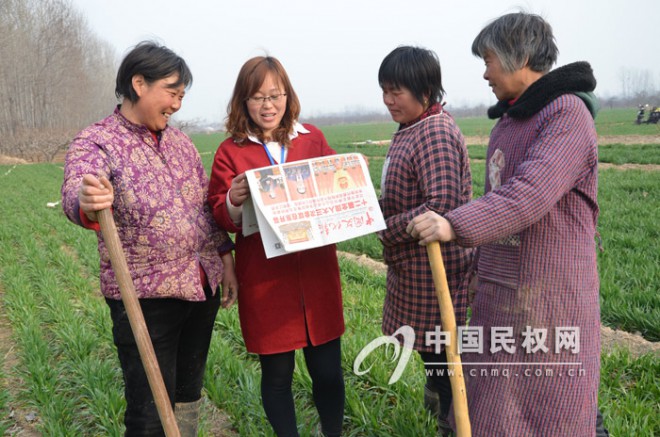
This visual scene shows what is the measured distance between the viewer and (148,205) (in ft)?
5.73

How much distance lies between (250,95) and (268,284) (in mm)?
733

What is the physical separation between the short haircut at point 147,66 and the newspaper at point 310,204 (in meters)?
0.50

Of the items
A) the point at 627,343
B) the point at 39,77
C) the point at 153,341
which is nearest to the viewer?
the point at 153,341

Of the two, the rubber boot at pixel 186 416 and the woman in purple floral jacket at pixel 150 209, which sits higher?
the woman in purple floral jacket at pixel 150 209

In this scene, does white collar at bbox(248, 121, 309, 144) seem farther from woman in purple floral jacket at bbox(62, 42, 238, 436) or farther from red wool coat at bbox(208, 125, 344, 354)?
woman in purple floral jacket at bbox(62, 42, 238, 436)

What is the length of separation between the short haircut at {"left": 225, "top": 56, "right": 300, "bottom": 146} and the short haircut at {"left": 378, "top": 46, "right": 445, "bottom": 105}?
1.26 feet

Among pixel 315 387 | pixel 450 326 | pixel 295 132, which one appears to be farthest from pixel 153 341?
pixel 450 326

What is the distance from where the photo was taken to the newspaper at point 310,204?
166 cm

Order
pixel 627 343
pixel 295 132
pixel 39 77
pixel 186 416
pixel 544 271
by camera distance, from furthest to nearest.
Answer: pixel 39 77, pixel 627 343, pixel 186 416, pixel 295 132, pixel 544 271

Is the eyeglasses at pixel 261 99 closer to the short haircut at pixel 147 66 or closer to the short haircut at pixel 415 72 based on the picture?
the short haircut at pixel 147 66

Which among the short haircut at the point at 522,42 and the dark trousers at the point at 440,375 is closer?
the short haircut at the point at 522,42

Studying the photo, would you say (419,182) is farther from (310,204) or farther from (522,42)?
(522,42)

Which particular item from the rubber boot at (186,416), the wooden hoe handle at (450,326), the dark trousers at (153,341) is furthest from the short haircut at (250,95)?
the rubber boot at (186,416)

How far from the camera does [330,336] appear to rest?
2055 millimetres
